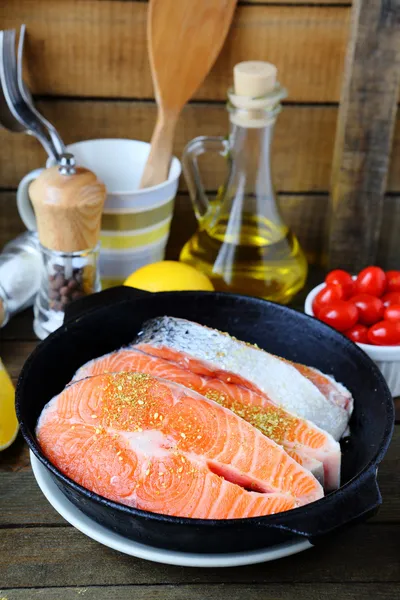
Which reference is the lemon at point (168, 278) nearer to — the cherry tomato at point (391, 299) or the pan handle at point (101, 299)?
the pan handle at point (101, 299)

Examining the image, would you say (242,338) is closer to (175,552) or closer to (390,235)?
(175,552)

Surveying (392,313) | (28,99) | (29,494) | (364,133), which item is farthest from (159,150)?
(29,494)

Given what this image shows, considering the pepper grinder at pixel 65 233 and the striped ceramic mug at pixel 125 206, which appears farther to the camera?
the striped ceramic mug at pixel 125 206

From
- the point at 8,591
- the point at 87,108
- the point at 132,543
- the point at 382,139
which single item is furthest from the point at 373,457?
the point at 87,108

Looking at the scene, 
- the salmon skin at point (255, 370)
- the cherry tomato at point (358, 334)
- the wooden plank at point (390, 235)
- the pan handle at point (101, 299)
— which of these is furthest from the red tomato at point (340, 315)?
the wooden plank at point (390, 235)

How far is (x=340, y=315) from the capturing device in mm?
1018

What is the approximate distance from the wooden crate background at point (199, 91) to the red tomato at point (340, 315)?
1.12ft

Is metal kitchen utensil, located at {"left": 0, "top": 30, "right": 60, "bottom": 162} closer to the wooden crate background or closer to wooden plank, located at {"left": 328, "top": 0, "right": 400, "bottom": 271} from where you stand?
the wooden crate background

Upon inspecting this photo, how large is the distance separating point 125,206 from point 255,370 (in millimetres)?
392

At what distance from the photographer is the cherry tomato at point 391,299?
42.2 inches

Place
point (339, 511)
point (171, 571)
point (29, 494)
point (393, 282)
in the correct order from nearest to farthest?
point (339, 511) < point (171, 571) < point (29, 494) < point (393, 282)

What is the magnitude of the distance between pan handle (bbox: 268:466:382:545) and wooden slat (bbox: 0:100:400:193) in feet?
2.34

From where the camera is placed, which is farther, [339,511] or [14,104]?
[14,104]

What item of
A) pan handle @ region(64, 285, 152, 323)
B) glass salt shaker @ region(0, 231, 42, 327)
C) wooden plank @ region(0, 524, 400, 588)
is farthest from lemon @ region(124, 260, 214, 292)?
wooden plank @ region(0, 524, 400, 588)
